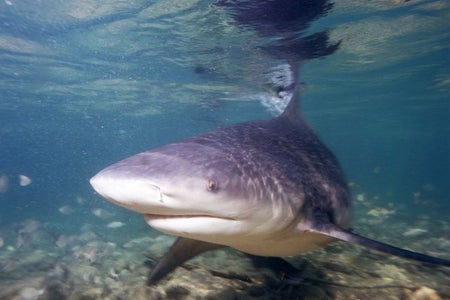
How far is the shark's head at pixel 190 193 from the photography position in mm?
2377

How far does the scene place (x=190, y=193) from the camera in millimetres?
2455

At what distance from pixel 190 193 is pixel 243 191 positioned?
60cm

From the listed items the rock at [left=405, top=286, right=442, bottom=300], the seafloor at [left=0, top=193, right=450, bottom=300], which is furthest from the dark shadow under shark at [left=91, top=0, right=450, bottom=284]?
the rock at [left=405, top=286, right=442, bottom=300]

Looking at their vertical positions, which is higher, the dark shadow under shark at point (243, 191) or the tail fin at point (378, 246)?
the dark shadow under shark at point (243, 191)

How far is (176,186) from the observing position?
241 centimetres

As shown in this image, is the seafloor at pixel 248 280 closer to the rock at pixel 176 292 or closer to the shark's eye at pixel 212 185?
the rock at pixel 176 292

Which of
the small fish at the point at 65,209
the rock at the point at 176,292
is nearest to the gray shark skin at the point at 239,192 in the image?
the rock at the point at 176,292

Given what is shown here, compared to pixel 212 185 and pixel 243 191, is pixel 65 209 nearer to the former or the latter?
pixel 243 191

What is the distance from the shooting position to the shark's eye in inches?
102

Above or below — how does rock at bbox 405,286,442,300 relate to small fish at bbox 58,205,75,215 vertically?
above

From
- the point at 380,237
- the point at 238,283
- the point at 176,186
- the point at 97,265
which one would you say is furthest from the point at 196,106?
the point at 176,186

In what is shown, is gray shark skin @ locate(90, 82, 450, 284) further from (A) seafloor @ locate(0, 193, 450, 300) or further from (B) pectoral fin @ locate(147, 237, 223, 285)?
(A) seafloor @ locate(0, 193, 450, 300)

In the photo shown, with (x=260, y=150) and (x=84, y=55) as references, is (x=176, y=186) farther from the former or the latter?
(x=84, y=55)

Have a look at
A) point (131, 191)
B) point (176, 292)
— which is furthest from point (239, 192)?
point (176, 292)
